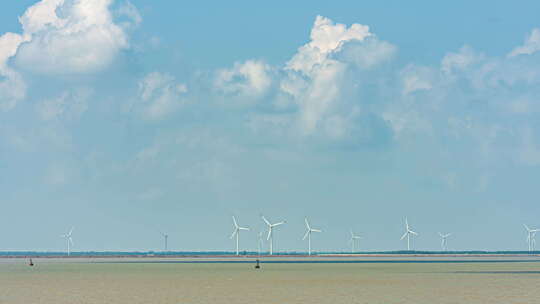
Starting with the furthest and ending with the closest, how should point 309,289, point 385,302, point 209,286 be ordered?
point 209,286, point 309,289, point 385,302

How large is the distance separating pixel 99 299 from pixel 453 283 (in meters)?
37.8

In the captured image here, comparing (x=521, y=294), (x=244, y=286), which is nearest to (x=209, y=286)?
(x=244, y=286)

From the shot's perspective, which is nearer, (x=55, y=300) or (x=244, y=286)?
(x=55, y=300)

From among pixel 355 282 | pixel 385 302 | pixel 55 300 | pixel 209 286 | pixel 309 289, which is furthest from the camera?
pixel 355 282

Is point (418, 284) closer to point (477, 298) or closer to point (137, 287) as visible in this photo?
point (477, 298)

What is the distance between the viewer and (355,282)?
3708 inches

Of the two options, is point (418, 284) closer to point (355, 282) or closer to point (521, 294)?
point (355, 282)

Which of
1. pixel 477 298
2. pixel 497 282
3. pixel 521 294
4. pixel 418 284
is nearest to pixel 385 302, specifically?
pixel 477 298

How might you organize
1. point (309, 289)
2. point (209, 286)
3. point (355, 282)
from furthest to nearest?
point (355, 282), point (209, 286), point (309, 289)

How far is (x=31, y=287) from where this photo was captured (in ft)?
288

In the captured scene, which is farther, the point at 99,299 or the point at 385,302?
the point at 99,299

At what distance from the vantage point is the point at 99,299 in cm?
6962

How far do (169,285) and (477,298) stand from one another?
34302 millimetres

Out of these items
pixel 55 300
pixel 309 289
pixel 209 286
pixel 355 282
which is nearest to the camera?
pixel 55 300
